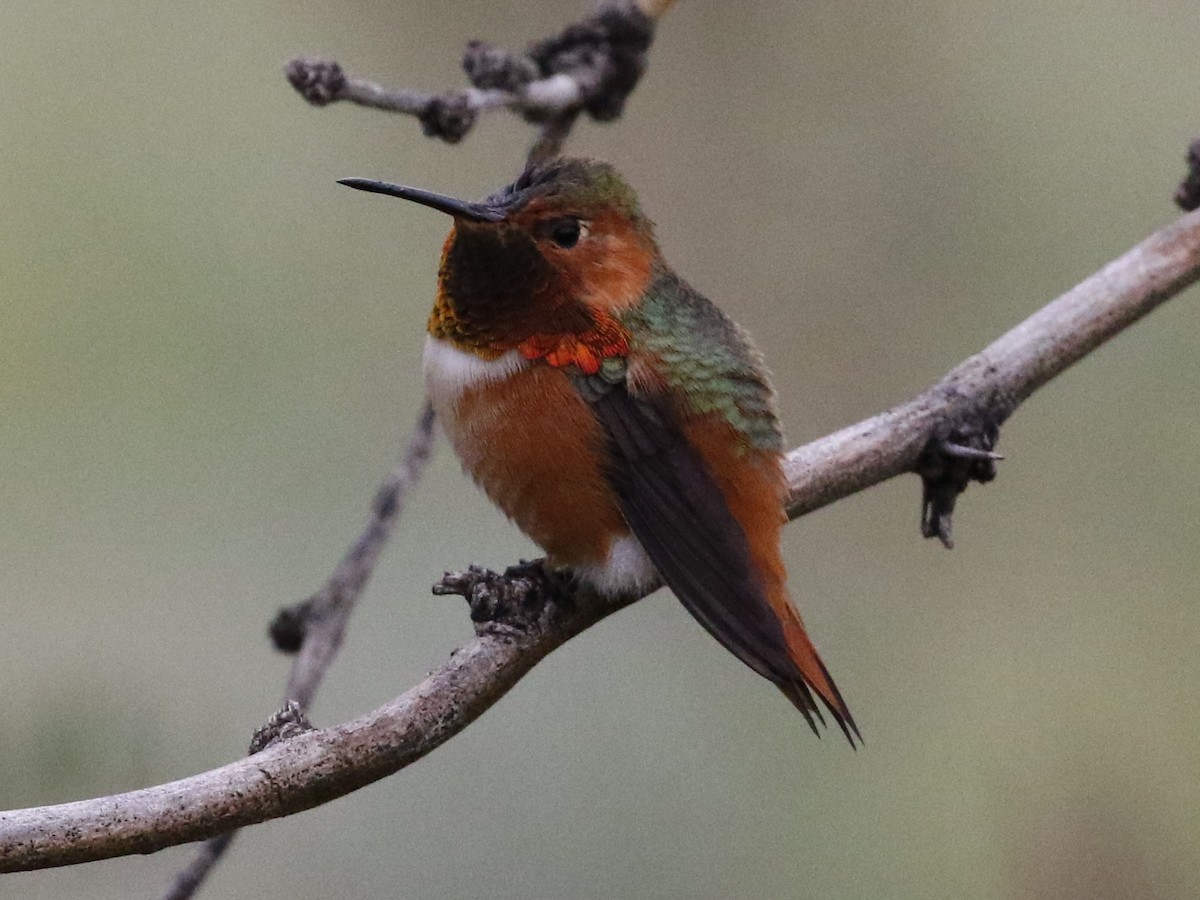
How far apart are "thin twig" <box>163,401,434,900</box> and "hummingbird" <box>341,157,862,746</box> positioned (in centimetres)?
25

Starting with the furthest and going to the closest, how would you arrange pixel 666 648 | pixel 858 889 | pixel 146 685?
pixel 666 648, pixel 858 889, pixel 146 685

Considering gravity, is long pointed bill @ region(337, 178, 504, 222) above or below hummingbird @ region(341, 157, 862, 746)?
above

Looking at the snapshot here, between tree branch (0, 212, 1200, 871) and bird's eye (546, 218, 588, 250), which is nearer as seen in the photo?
tree branch (0, 212, 1200, 871)

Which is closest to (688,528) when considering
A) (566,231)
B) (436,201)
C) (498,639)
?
(498,639)

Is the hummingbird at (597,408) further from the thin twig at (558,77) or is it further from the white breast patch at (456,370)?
the thin twig at (558,77)

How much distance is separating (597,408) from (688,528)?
0.26m

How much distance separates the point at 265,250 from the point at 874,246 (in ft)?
6.16

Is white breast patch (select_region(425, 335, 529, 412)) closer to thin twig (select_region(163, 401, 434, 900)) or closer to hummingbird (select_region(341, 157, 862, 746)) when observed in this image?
hummingbird (select_region(341, 157, 862, 746))

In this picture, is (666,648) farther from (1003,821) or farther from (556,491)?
(556,491)

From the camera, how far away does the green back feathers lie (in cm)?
261

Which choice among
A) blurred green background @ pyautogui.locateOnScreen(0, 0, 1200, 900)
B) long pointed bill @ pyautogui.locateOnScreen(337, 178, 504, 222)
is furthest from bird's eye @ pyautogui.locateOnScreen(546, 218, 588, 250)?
blurred green background @ pyautogui.locateOnScreen(0, 0, 1200, 900)

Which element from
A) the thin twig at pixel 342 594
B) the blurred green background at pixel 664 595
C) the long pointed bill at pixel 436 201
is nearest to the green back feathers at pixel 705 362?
the long pointed bill at pixel 436 201

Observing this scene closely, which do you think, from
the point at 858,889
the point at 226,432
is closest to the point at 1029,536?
the point at 858,889

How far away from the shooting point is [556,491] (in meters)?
2.56
